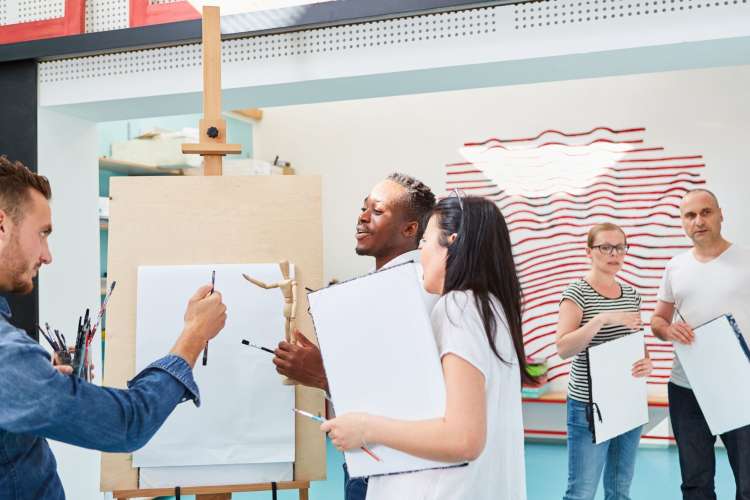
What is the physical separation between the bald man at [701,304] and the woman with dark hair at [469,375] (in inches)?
64.7

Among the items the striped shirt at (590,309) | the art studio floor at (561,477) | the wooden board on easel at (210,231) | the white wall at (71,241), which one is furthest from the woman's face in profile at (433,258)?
the art studio floor at (561,477)

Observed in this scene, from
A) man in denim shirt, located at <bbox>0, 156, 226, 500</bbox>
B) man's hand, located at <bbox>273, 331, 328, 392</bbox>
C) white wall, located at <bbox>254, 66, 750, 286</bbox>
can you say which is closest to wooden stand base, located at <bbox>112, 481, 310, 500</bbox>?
man's hand, located at <bbox>273, 331, 328, 392</bbox>

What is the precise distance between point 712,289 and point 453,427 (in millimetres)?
1966

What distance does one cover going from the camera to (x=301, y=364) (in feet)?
6.09

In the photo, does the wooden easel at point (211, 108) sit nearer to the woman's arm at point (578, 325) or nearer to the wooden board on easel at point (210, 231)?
the wooden board on easel at point (210, 231)

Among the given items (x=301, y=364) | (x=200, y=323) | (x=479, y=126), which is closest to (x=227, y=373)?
(x=301, y=364)

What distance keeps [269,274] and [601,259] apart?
143 centimetres

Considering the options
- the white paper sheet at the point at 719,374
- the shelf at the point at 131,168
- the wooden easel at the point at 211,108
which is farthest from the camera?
the shelf at the point at 131,168

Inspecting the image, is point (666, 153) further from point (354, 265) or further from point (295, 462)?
point (295, 462)

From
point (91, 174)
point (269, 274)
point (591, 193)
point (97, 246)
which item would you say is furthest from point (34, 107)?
point (591, 193)

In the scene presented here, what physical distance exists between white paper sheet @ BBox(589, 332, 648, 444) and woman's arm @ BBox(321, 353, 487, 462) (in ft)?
4.80

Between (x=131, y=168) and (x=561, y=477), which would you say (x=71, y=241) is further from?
(x=561, y=477)

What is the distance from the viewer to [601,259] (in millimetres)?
2791

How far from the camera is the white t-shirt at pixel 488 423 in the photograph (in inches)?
49.3
